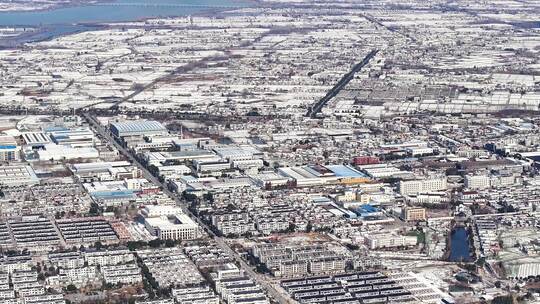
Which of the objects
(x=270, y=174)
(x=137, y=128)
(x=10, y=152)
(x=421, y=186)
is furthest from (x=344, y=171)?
(x=10, y=152)

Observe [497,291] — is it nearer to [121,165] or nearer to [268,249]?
[268,249]

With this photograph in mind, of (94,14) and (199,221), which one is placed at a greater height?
(199,221)

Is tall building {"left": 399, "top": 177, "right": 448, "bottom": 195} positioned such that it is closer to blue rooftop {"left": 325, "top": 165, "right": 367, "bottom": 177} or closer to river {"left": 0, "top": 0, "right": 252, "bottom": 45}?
blue rooftop {"left": 325, "top": 165, "right": 367, "bottom": 177}

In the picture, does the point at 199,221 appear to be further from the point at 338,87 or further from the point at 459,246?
the point at 338,87

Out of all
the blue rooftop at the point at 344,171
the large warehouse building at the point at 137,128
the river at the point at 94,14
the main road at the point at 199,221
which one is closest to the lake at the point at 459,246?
the main road at the point at 199,221

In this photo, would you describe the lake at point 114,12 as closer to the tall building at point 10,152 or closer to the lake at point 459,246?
the tall building at point 10,152
